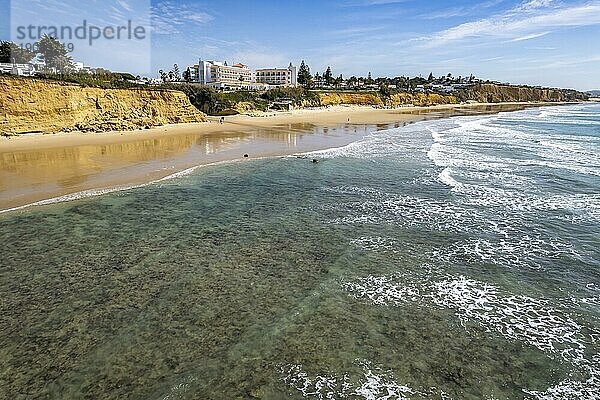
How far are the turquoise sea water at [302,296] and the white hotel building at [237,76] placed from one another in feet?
239

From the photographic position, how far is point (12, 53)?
51.6 meters

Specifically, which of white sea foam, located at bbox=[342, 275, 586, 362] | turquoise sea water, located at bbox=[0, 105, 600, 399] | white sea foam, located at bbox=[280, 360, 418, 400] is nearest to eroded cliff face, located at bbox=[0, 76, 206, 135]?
turquoise sea water, located at bbox=[0, 105, 600, 399]

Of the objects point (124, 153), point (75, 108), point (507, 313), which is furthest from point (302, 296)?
point (75, 108)

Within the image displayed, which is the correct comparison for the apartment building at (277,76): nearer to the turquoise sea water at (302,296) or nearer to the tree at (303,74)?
the tree at (303,74)

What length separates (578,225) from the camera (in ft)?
38.4

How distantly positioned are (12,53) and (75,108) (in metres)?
33.2

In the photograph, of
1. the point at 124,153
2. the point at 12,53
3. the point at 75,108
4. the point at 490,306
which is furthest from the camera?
the point at 12,53

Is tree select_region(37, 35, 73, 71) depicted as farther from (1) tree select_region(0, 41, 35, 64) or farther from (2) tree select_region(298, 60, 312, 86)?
(2) tree select_region(298, 60, 312, 86)

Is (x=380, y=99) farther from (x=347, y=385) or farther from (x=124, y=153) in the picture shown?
(x=347, y=385)

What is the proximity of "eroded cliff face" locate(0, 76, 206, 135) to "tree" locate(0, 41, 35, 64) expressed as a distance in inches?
1123

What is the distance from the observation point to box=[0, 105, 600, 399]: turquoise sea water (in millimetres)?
5539

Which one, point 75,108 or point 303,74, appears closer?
point 75,108

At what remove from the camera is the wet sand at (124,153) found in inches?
616

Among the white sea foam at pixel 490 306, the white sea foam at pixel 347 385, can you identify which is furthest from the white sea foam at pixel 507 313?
the white sea foam at pixel 347 385
